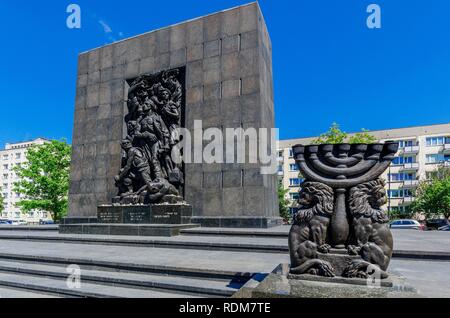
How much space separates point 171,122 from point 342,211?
10272 mm

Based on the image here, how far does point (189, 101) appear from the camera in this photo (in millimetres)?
13734

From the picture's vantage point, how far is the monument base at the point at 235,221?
11602 mm

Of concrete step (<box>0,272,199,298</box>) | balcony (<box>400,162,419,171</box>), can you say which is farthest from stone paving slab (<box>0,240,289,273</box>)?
balcony (<box>400,162,419,171</box>)

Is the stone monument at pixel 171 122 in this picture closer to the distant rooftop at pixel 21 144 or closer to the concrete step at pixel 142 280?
the concrete step at pixel 142 280

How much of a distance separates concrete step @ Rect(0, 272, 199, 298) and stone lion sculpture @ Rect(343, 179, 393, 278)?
3.04 m

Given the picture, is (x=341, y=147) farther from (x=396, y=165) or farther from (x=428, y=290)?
(x=396, y=165)

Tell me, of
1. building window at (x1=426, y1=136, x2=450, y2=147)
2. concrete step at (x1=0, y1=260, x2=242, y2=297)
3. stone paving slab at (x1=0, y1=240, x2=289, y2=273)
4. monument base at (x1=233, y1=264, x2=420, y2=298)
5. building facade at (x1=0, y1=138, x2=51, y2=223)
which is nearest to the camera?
monument base at (x1=233, y1=264, x2=420, y2=298)

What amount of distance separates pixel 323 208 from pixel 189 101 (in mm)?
10203

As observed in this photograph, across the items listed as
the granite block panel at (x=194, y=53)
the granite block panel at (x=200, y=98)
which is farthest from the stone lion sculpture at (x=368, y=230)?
the granite block panel at (x=194, y=53)

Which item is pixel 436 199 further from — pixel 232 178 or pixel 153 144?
pixel 153 144

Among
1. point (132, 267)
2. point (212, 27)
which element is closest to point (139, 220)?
point (132, 267)

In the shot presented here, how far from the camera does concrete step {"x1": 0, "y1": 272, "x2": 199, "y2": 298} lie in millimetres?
5789

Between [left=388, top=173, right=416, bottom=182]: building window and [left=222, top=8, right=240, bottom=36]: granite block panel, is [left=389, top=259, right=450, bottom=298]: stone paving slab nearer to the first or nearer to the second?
[left=222, top=8, right=240, bottom=36]: granite block panel
